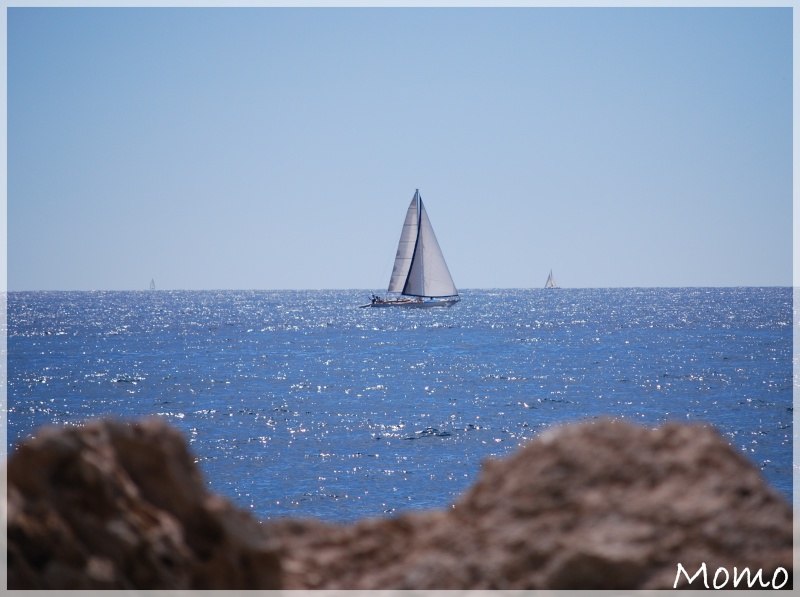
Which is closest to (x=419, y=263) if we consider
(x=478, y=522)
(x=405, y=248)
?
(x=405, y=248)

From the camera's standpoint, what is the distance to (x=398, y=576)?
14.5ft

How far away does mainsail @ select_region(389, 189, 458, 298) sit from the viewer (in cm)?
9931

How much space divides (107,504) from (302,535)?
1.29 meters

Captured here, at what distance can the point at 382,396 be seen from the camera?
46.2 m

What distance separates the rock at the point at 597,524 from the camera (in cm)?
402

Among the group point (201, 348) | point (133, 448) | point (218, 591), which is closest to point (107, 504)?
point (133, 448)

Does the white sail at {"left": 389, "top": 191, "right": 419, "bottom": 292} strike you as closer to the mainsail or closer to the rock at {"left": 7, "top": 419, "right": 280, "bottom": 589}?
the mainsail

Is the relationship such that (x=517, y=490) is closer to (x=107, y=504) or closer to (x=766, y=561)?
(x=766, y=561)

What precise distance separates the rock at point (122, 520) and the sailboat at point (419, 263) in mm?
94836

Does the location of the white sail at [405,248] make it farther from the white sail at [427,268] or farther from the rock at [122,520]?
the rock at [122,520]

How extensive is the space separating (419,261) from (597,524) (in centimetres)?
9956

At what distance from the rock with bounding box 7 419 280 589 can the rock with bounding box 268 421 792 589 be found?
29 cm

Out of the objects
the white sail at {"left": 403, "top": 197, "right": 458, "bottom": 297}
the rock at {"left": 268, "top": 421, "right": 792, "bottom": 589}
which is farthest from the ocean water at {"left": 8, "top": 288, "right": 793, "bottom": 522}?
the rock at {"left": 268, "top": 421, "right": 792, "bottom": 589}

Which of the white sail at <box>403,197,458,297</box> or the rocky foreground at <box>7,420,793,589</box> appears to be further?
the white sail at <box>403,197,458,297</box>
